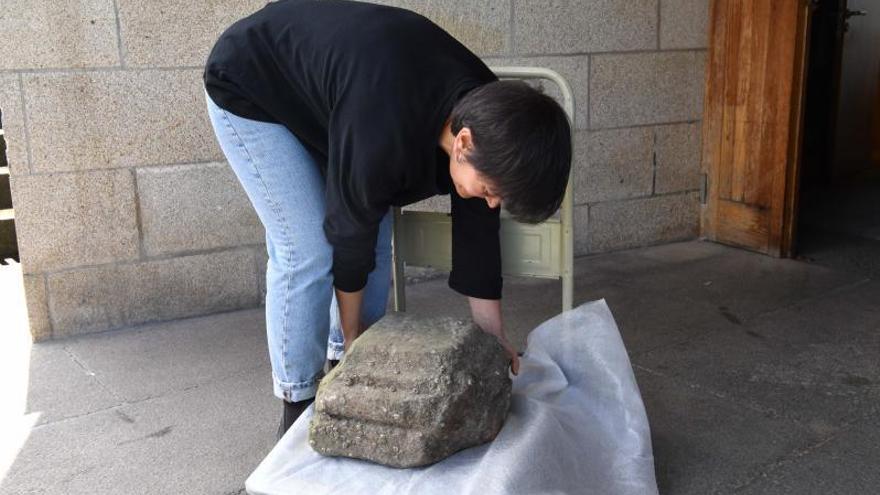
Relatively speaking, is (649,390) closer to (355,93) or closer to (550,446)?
(550,446)

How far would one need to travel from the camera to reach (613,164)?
4.35m

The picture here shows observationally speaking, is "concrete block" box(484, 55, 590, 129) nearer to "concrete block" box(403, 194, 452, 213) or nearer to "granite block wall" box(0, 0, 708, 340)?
"granite block wall" box(0, 0, 708, 340)

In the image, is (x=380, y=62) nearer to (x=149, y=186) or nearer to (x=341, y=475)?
(x=341, y=475)

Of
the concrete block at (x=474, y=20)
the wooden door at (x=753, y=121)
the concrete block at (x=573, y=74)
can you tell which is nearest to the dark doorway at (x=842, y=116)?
the wooden door at (x=753, y=121)

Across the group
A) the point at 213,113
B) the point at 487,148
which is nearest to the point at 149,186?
the point at 213,113

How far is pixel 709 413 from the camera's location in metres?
2.56

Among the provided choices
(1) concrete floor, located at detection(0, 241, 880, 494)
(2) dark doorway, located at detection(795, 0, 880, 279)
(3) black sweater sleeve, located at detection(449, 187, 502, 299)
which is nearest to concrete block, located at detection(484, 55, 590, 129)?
(1) concrete floor, located at detection(0, 241, 880, 494)

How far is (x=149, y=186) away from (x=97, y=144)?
0.79 ft

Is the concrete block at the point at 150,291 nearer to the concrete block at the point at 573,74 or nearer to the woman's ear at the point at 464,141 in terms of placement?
the concrete block at the point at 573,74

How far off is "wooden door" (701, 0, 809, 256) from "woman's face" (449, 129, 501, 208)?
2917 millimetres

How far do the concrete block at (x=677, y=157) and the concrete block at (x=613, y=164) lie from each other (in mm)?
62

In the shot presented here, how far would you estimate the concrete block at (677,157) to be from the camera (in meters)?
4.50

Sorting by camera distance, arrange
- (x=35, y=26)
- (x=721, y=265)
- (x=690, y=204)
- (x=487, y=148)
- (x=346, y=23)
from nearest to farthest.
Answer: (x=487, y=148)
(x=346, y=23)
(x=35, y=26)
(x=721, y=265)
(x=690, y=204)

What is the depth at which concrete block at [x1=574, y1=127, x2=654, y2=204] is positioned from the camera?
4.25m
